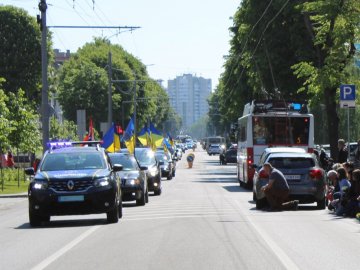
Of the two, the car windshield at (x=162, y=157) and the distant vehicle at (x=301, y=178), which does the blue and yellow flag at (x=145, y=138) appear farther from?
the distant vehicle at (x=301, y=178)

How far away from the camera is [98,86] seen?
100 meters

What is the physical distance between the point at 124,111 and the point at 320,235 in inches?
3596

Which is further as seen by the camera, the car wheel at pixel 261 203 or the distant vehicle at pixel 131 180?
the distant vehicle at pixel 131 180

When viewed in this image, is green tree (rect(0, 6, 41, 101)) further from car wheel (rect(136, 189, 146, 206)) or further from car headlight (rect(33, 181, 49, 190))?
car headlight (rect(33, 181, 49, 190))

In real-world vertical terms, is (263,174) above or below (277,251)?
above

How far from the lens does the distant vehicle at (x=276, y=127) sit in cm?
3900

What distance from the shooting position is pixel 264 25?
179ft

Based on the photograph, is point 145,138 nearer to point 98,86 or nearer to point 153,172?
point 153,172

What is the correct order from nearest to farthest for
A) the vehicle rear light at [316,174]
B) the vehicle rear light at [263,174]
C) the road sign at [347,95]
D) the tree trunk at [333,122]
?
the vehicle rear light at [316,174], the vehicle rear light at [263,174], the road sign at [347,95], the tree trunk at [333,122]

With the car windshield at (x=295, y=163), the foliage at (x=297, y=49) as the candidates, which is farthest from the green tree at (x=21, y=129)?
the car windshield at (x=295, y=163)

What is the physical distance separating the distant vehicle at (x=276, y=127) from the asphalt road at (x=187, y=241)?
41.5 ft

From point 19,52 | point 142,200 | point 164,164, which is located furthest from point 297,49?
point 19,52

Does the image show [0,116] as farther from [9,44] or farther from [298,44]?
[9,44]

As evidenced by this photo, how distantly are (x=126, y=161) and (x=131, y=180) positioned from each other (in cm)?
157
